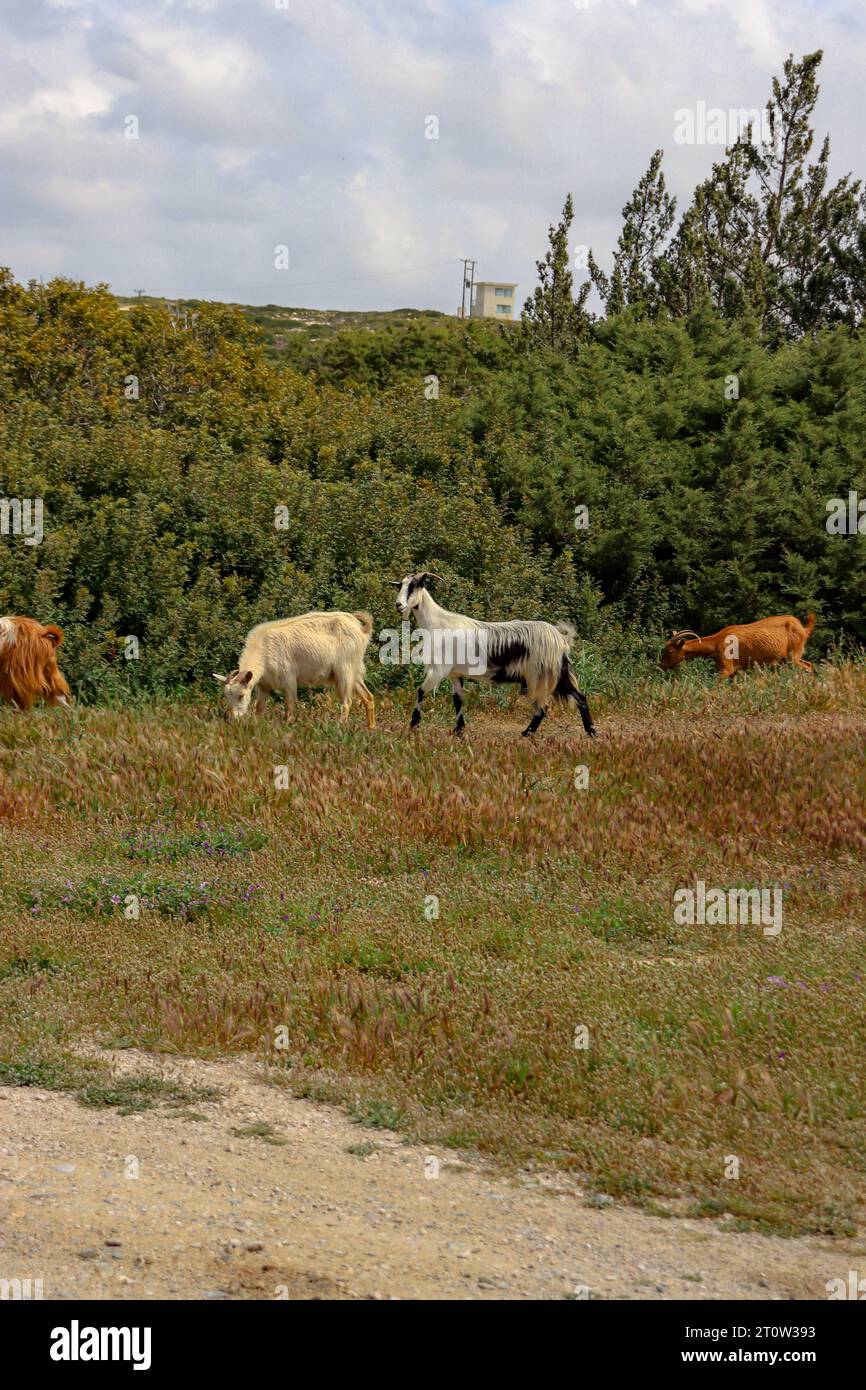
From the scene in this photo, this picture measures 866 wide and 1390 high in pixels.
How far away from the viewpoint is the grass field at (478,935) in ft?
20.1

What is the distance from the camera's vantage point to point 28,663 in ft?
46.4

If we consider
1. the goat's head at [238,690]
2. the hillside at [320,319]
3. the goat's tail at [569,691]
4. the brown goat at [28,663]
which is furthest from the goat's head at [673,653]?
the hillside at [320,319]

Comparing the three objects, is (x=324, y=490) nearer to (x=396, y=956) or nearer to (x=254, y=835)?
(x=254, y=835)

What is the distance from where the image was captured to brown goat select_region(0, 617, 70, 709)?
13953 millimetres

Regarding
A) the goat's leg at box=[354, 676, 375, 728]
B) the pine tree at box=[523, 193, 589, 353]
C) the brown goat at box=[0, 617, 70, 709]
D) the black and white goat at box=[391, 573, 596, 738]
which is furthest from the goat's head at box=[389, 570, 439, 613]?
the pine tree at box=[523, 193, 589, 353]

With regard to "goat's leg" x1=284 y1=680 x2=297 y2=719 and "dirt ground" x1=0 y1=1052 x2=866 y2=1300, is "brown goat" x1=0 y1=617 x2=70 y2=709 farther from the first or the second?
"dirt ground" x1=0 y1=1052 x2=866 y2=1300

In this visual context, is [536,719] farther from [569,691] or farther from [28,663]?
[28,663]

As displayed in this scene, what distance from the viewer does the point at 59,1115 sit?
621 cm

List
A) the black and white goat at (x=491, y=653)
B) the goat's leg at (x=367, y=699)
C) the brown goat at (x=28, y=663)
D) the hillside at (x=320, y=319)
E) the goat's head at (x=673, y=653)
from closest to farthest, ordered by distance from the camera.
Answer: the brown goat at (x=28, y=663) < the black and white goat at (x=491, y=653) < the goat's leg at (x=367, y=699) < the goat's head at (x=673, y=653) < the hillside at (x=320, y=319)

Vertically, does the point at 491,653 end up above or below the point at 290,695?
above

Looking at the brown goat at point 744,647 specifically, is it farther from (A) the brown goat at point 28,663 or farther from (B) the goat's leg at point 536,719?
(A) the brown goat at point 28,663

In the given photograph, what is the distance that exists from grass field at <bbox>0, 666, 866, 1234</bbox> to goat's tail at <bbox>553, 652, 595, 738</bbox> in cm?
56

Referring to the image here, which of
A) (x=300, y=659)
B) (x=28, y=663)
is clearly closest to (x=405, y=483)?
(x=300, y=659)

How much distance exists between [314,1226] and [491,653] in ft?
31.6
